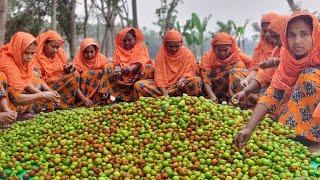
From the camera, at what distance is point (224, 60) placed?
6.70 metres

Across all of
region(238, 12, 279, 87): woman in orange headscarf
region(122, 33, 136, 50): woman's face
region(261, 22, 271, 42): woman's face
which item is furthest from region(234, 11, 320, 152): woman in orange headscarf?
region(122, 33, 136, 50): woman's face

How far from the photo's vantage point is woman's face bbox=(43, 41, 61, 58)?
6.90 meters

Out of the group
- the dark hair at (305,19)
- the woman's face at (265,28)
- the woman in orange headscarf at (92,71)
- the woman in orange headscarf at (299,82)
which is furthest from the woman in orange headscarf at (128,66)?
the dark hair at (305,19)

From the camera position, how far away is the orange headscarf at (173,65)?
694 centimetres

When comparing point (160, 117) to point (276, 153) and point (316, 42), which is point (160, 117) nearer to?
point (276, 153)

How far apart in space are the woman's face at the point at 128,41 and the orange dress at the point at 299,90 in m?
3.59

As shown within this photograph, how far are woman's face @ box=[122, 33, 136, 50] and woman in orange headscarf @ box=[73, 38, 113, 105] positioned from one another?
17.5 inches

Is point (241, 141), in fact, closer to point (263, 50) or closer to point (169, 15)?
point (263, 50)

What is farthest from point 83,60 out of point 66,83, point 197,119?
point 197,119

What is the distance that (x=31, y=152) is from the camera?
4.27 metres

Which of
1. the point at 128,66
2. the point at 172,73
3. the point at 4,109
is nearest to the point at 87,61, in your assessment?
the point at 128,66

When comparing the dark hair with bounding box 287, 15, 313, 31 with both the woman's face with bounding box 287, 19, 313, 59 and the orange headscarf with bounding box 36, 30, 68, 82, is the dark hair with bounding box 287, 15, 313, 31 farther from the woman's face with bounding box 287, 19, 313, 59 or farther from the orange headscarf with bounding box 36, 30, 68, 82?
the orange headscarf with bounding box 36, 30, 68, 82

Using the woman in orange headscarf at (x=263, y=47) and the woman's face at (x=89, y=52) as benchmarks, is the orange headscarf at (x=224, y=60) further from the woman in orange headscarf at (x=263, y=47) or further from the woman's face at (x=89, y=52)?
the woman's face at (x=89, y=52)

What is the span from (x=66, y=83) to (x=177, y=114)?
282cm
